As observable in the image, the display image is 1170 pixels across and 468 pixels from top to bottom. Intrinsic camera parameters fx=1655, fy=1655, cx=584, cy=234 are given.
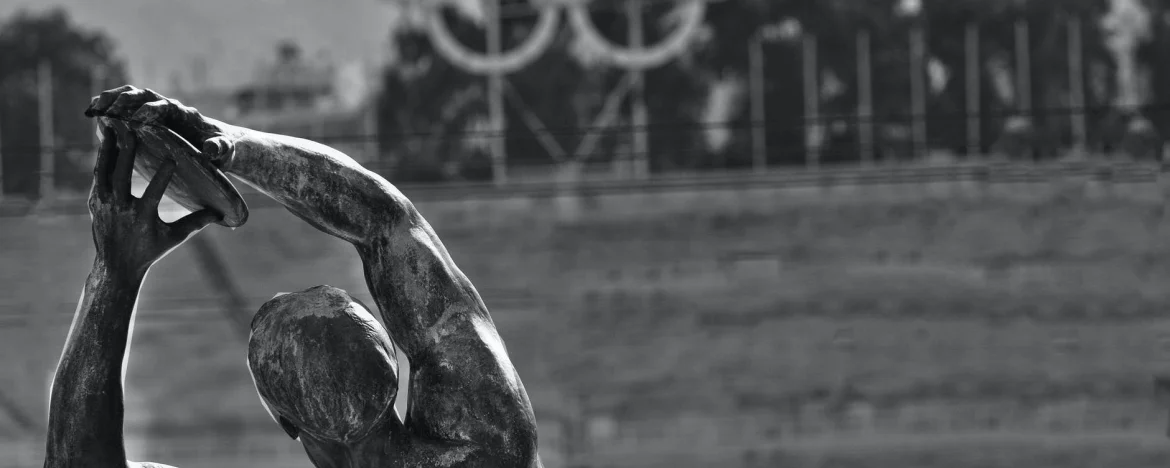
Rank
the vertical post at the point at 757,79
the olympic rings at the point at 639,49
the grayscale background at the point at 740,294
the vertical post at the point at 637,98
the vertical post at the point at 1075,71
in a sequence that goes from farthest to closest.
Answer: the vertical post at the point at 1075,71, the vertical post at the point at 757,79, the vertical post at the point at 637,98, the olympic rings at the point at 639,49, the grayscale background at the point at 740,294

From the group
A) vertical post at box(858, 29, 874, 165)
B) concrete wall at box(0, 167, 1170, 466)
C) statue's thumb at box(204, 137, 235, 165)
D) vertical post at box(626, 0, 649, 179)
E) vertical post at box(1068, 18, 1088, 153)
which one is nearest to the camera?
statue's thumb at box(204, 137, 235, 165)

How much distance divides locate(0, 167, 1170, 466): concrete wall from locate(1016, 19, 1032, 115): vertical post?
15.3 m

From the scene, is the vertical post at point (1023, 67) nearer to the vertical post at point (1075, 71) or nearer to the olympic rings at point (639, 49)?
the vertical post at point (1075, 71)

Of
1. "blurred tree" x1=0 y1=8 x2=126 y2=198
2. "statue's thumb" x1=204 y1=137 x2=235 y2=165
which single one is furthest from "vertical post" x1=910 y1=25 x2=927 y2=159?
"statue's thumb" x1=204 y1=137 x2=235 y2=165

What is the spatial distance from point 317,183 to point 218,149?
0.64 feet

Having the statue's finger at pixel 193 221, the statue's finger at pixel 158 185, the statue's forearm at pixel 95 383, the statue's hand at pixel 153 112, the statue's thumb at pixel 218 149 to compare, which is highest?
the statue's hand at pixel 153 112

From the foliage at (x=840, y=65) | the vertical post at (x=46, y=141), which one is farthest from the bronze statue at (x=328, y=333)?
the foliage at (x=840, y=65)

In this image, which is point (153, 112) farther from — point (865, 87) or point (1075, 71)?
point (1075, 71)

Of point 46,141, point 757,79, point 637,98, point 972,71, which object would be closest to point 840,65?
point 757,79

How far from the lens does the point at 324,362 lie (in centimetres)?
275

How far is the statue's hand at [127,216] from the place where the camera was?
279 cm

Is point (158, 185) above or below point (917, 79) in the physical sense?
below

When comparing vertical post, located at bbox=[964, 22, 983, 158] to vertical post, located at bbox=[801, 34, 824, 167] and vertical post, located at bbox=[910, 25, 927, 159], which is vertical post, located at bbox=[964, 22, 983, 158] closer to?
vertical post, located at bbox=[910, 25, 927, 159]

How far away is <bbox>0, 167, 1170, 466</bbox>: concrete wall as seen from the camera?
11906 mm
